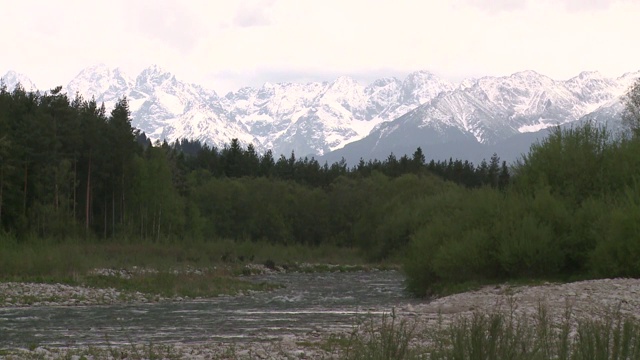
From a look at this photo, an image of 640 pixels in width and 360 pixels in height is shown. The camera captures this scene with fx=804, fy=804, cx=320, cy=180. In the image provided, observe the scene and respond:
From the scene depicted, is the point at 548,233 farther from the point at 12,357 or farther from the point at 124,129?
the point at 124,129

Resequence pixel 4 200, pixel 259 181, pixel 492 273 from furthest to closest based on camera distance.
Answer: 1. pixel 259 181
2. pixel 4 200
3. pixel 492 273

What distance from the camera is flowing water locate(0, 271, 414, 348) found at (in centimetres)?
2659

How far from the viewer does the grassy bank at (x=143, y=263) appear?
48844 mm

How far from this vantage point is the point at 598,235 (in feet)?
141

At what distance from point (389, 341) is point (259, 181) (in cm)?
11681

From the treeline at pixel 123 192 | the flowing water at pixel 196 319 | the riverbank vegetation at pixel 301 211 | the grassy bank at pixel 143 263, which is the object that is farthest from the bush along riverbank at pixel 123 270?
the treeline at pixel 123 192

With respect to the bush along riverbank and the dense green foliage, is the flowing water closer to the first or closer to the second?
the bush along riverbank

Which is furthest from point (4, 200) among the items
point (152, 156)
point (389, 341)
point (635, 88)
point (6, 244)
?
point (389, 341)

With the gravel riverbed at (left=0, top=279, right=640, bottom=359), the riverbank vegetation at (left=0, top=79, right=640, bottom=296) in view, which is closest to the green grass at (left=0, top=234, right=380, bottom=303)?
the riverbank vegetation at (left=0, top=79, right=640, bottom=296)

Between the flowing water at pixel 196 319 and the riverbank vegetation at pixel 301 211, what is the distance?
6.81 metres

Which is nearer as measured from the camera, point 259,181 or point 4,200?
point 4,200

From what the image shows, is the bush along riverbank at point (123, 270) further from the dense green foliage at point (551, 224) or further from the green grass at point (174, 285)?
the dense green foliage at point (551, 224)

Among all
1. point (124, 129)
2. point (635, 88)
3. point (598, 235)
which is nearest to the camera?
point (598, 235)

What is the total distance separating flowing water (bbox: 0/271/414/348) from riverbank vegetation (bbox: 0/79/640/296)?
6.81 m
